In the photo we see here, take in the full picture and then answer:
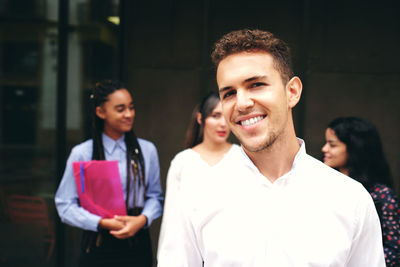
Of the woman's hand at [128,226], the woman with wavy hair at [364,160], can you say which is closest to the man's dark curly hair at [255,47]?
the woman with wavy hair at [364,160]

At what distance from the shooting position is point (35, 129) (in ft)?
17.0

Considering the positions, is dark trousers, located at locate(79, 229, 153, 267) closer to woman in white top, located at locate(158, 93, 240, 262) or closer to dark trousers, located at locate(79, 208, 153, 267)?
dark trousers, located at locate(79, 208, 153, 267)

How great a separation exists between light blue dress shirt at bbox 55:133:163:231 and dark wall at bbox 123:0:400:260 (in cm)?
175

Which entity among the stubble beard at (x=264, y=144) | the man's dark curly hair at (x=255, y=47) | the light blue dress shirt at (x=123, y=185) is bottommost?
the light blue dress shirt at (x=123, y=185)

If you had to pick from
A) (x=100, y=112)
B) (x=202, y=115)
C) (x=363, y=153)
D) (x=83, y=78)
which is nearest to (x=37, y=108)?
(x=83, y=78)

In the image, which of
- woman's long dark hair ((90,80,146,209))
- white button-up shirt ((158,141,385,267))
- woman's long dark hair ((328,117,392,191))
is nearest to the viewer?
white button-up shirt ((158,141,385,267))

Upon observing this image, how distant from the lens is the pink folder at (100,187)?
3084 millimetres

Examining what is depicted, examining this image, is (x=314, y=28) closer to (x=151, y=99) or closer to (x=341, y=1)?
(x=341, y=1)

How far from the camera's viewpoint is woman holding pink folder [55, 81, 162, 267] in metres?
3.11

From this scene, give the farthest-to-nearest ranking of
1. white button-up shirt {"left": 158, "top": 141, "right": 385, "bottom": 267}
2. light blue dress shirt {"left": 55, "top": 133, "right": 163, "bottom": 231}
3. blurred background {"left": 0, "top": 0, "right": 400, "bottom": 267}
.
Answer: blurred background {"left": 0, "top": 0, "right": 400, "bottom": 267}
light blue dress shirt {"left": 55, "top": 133, "right": 163, "bottom": 231}
white button-up shirt {"left": 158, "top": 141, "right": 385, "bottom": 267}

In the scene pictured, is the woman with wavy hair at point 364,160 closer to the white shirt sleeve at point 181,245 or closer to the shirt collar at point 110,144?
the white shirt sleeve at point 181,245

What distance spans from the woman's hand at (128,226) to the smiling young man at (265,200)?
1.36 metres

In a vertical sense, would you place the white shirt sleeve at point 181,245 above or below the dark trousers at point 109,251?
above

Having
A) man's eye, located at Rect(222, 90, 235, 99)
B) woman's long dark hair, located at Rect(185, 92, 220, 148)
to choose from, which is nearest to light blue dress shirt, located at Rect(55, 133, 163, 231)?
woman's long dark hair, located at Rect(185, 92, 220, 148)
